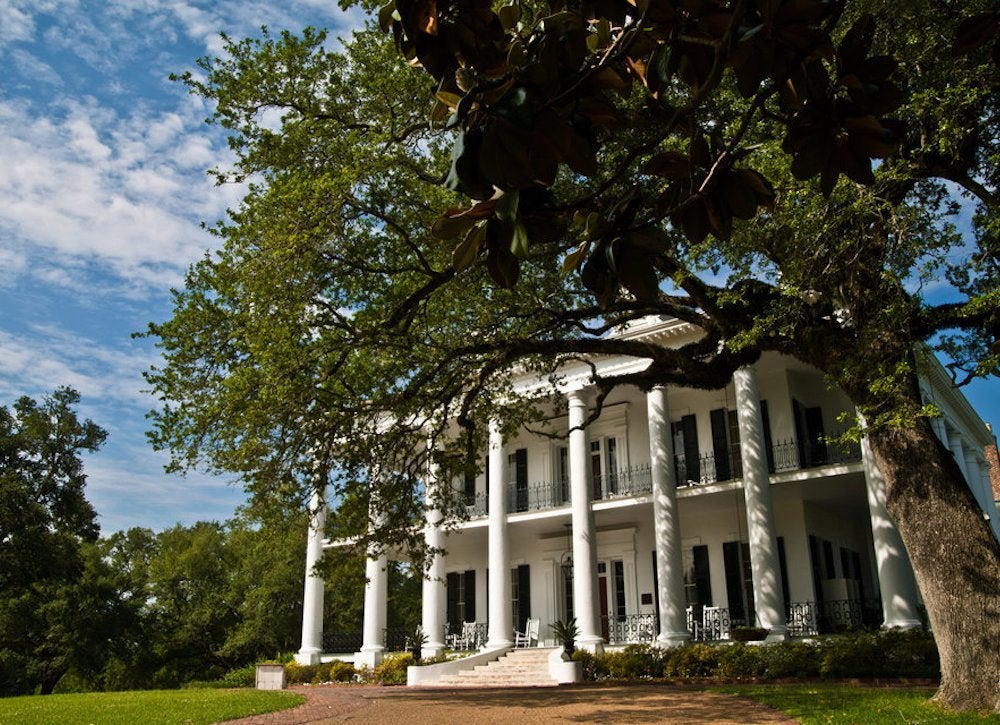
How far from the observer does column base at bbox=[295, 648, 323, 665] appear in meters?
26.8

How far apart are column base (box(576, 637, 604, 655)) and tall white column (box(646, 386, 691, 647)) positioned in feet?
4.77

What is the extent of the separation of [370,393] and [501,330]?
2.36 meters

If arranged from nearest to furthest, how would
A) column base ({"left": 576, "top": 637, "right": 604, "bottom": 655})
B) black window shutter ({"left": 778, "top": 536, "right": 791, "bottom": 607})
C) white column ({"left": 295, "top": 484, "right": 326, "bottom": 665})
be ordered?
column base ({"left": 576, "top": 637, "right": 604, "bottom": 655}) < black window shutter ({"left": 778, "top": 536, "right": 791, "bottom": 607}) < white column ({"left": 295, "top": 484, "right": 326, "bottom": 665})

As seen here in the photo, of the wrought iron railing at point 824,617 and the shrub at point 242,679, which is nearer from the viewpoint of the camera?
the wrought iron railing at point 824,617

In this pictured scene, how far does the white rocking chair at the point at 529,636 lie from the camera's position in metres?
23.8

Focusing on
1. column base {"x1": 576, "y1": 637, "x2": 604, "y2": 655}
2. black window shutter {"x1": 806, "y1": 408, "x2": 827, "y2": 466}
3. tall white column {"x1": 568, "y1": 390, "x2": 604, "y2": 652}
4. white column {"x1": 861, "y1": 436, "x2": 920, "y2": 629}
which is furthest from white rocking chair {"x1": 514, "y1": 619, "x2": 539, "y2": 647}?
white column {"x1": 861, "y1": 436, "x2": 920, "y2": 629}

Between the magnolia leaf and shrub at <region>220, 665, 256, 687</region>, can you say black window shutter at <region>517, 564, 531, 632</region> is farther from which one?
the magnolia leaf

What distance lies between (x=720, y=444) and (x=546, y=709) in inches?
506

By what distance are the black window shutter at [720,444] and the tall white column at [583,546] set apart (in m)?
3.87

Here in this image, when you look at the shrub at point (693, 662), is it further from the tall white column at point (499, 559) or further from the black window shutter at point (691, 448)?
the black window shutter at point (691, 448)

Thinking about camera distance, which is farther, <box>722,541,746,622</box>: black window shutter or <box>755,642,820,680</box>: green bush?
<box>722,541,746,622</box>: black window shutter

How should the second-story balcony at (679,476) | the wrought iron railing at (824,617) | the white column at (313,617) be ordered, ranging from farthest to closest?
the white column at (313,617) < the second-story balcony at (679,476) < the wrought iron railing at (824,617)

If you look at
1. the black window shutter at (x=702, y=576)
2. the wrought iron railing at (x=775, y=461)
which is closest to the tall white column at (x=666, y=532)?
the wrought iron railing at (x=775, y=461)

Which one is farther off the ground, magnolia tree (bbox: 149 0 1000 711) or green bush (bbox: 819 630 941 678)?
magnolia tree (bbox: 149 0 1000 711)
